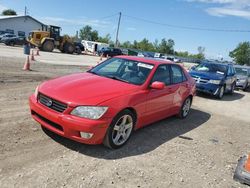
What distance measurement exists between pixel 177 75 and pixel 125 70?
1704 millimetres

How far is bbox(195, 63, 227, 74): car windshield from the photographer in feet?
42.1

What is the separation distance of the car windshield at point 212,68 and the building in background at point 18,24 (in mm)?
48127

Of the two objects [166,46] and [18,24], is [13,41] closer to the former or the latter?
[18,24]

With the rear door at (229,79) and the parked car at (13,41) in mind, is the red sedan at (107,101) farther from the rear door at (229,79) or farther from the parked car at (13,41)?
the parked car at (13,41)

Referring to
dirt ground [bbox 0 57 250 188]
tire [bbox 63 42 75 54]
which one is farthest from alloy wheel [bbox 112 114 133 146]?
tire [bbox 63 42 75 54]

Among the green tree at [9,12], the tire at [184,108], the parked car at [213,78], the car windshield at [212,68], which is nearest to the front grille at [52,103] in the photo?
the tire at [184,108]

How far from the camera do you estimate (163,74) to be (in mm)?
6215

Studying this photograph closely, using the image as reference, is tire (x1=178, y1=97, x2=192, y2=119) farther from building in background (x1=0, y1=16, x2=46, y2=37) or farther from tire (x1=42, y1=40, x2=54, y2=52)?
building in background (x1=0, y1=16, x2=46, y2=37)

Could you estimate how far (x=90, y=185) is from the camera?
12.1 feet

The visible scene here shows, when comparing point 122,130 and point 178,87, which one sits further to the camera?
point 178,87

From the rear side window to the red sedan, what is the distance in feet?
0.42

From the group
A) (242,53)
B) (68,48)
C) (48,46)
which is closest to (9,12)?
(68,48)

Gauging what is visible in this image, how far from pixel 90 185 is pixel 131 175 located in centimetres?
68

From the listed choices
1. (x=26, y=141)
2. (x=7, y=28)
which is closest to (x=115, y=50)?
(x=7, y=28)
